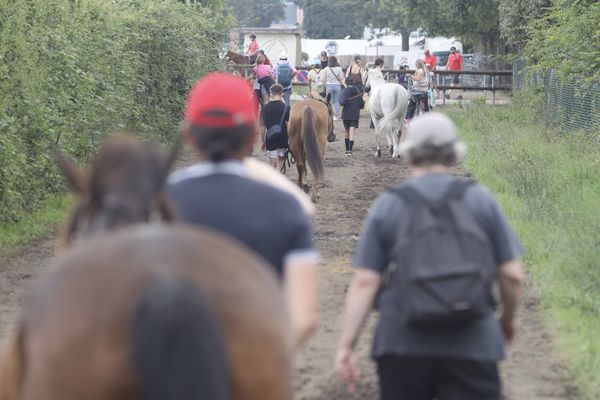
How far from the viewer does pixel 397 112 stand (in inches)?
914

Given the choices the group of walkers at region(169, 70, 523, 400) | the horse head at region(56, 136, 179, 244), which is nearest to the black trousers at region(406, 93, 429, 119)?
the group of walkers at region(169, 70, 523, 400)

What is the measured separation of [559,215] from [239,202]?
962 cm

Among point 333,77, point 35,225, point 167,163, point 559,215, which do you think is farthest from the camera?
point 333,77

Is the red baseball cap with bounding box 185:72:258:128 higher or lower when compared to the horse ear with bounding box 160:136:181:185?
higher

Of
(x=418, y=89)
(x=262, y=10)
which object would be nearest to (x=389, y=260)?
(x=418, y=89)

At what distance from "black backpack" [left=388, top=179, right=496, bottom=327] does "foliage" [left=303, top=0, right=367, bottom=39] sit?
11048 cm

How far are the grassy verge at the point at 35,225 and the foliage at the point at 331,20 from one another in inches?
3945

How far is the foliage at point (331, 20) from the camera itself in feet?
382

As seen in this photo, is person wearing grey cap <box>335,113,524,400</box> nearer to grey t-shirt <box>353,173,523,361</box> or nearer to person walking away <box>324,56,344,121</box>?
grey t-shirt <box>353,173,523,361</box>

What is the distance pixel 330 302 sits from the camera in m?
10.1

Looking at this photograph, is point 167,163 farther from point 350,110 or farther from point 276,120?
point 350,110

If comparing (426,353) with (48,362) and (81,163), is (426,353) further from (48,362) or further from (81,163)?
(81,163)

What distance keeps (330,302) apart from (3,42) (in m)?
4.96

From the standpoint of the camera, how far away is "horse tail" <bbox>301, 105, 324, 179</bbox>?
1636 cm
